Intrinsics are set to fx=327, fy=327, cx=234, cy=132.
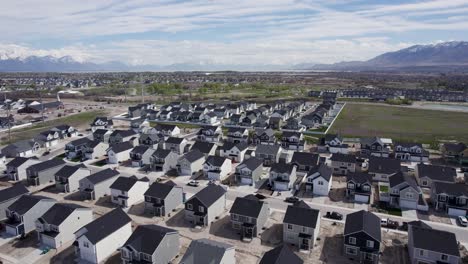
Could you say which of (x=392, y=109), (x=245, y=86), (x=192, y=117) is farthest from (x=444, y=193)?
(x=245, y=86)

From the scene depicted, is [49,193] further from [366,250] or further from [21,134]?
[21,134]

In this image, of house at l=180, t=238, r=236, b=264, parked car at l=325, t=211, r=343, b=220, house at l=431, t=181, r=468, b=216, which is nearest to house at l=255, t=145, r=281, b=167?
parked car at l=325, t=211, r=343, b=220

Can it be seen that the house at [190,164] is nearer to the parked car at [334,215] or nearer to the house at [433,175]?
the parked car at [334,215]

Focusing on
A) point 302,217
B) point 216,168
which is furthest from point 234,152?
point 302,217

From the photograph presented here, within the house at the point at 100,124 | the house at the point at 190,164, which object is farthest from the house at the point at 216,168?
the house at the point at 100,124

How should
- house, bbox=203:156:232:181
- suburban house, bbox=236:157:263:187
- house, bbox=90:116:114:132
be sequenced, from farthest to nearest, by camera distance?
house, bbox=90:116:114:132 < house, bbox=203:156:232:181 < suburban house, bbox=236:157:263:187

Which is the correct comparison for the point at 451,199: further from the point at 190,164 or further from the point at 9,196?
the point at 9,196

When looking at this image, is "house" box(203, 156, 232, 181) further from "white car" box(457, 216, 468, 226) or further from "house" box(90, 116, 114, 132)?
"house" box(90, 116, 114, 132)
